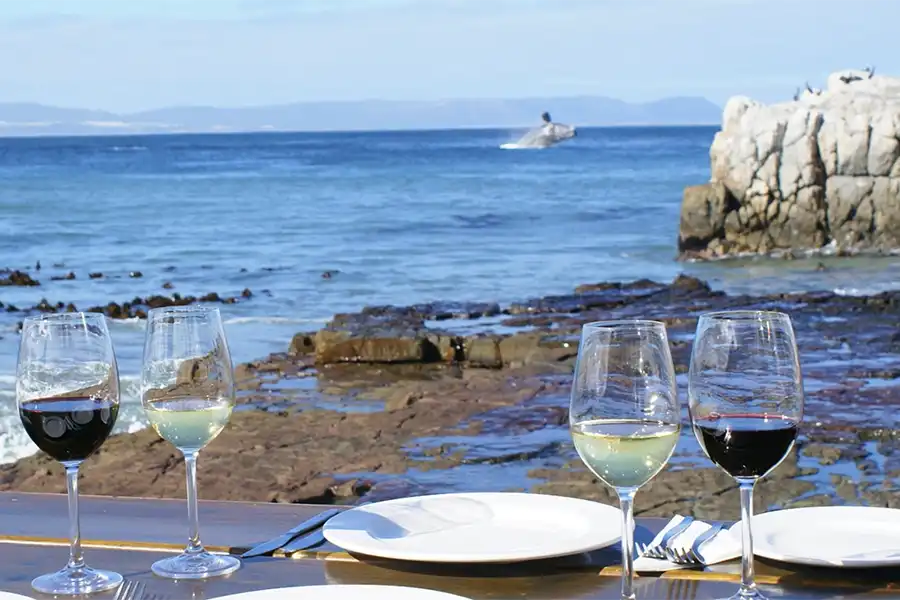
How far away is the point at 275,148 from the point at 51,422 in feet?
329

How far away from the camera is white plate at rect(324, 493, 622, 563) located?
172cm

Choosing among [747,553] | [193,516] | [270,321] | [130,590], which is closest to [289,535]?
[193,516]

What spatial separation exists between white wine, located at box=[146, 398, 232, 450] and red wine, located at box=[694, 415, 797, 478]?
604 millimetres

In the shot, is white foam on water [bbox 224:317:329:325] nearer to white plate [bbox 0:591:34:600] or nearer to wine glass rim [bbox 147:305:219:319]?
wine glass rim [bbox 147:305:219:319]

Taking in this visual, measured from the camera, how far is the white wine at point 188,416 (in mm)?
1746

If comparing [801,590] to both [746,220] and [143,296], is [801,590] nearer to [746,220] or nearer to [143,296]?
[143,296]

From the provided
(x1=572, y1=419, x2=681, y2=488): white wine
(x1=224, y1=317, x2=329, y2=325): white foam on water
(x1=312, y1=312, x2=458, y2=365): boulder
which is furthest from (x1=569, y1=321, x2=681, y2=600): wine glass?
(x1=224, y1=317, x2=329, y2=325): white foam on water

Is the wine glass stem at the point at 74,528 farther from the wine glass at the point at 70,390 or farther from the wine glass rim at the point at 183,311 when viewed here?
the wine glass rim at the point at 183,311

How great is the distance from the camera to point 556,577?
66.5 inches

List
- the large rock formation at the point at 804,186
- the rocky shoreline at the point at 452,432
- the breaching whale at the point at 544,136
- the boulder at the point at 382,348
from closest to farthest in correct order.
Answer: the rocky shoreline at the point at 452,432, the boulder at the point at 382,348, the large rock formation at the point at 804,186, the breaching whale at the point at 544,136

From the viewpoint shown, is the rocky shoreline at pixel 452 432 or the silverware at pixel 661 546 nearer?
the silverware at pixel 661 546

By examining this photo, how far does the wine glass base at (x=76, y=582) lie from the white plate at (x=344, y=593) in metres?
0.22

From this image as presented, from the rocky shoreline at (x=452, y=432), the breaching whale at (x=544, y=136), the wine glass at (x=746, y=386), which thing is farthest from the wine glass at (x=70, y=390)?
the breaching whale at (x=544, y=136)

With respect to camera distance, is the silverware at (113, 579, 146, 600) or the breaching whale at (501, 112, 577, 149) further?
the breaching whale at (501, 112, 577, 149)
